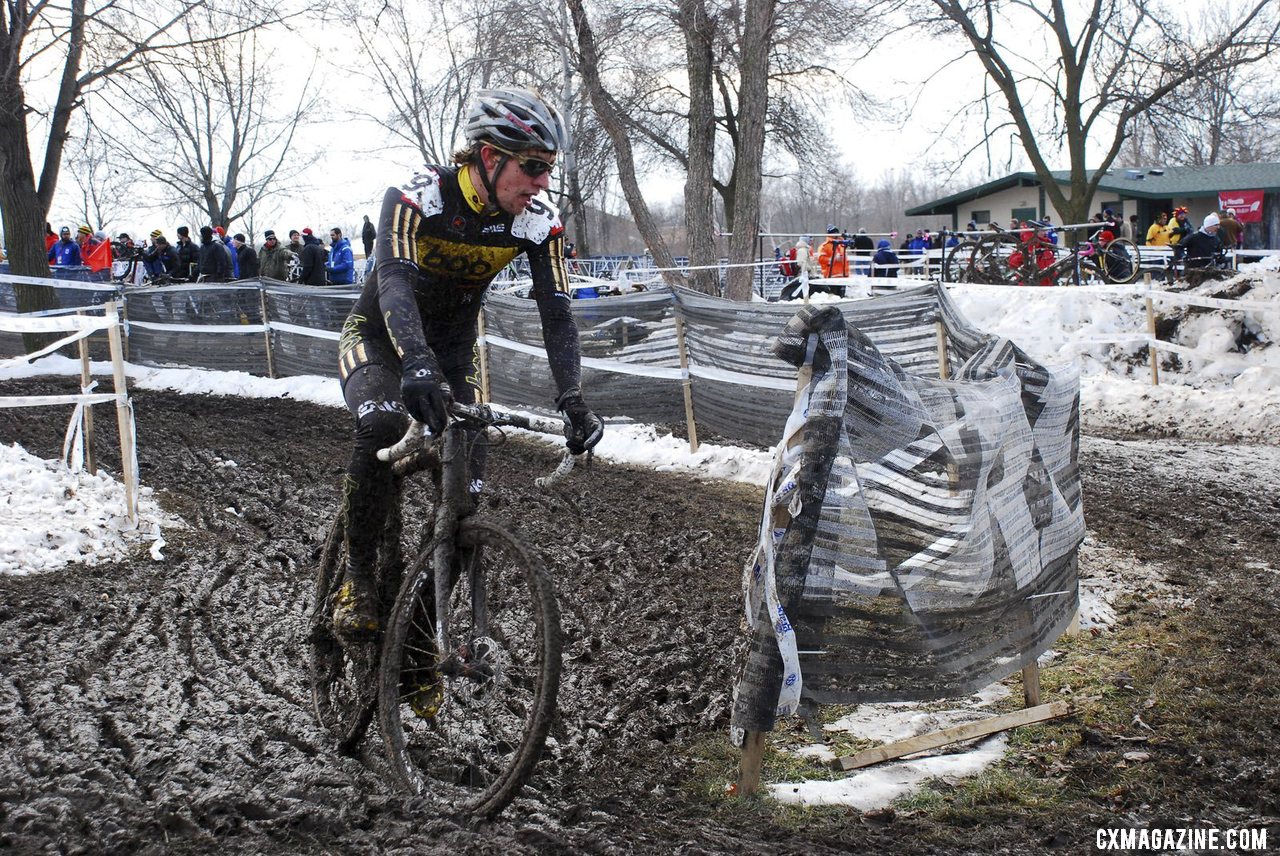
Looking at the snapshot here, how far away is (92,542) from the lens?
7156 millimetres

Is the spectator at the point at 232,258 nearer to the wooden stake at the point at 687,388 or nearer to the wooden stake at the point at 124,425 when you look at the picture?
the wooden stake at the point at 687,388

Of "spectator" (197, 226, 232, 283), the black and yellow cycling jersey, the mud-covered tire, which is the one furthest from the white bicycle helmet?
"spectator" (197, 226, 232, 283)

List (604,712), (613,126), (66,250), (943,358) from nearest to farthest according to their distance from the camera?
(604,712) → (943,358) → (613,126) → (66,250)

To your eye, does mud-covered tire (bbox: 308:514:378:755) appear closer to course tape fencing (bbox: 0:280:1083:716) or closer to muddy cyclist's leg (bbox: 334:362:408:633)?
muddy cyclist's leg (bbox: 334:362:408:633)

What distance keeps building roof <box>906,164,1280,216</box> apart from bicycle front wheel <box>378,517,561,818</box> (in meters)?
44.7

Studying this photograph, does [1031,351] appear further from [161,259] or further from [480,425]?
→ [161,259]

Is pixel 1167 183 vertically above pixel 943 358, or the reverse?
pixel 1167 183

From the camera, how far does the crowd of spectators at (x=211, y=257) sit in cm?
2123

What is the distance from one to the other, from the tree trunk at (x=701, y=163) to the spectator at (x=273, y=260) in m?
8.03

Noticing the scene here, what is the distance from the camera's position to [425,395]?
3295mm

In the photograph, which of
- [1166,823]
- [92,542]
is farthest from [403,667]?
[92,542]

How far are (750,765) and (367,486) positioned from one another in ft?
5.57

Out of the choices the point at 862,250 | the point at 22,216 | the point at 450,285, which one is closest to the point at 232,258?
the point at 22,216

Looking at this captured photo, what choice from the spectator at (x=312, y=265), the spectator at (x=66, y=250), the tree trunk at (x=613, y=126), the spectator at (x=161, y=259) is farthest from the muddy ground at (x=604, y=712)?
the spectator at (x=66, y=250)
